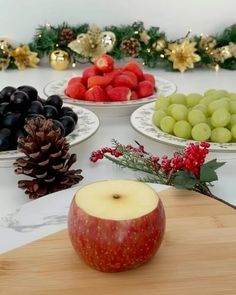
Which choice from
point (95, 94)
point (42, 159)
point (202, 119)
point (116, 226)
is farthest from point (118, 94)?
point (116, 226)

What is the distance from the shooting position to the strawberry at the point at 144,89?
1.06 m

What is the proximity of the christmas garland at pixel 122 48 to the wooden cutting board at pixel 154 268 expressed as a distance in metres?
0.94

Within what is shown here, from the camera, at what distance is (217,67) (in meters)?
1.47

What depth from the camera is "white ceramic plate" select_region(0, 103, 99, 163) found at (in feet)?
2.37

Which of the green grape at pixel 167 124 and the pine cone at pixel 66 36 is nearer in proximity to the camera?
the green grape at pixel 167 124

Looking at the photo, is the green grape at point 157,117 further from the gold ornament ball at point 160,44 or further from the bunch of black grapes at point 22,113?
the gold ornament ball at point 160,44

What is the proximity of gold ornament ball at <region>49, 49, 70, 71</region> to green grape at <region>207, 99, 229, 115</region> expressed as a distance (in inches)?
27.6

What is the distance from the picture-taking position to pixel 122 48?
56.9 inches

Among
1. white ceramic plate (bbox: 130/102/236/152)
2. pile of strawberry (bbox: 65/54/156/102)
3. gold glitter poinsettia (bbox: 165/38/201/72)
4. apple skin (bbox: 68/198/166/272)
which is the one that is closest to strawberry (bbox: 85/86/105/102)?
pile of strawberry (bbox: 65/54/156/102)

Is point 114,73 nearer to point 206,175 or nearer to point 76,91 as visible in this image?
point 76,91

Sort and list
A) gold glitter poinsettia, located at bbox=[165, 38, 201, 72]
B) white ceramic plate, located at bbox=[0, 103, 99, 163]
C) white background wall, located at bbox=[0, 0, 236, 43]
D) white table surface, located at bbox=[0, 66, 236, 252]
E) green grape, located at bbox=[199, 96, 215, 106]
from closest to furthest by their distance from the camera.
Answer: white table surface, located at bbox=[0, 66, 236, 252] < white ceramic plate, located at bbox=[0, 103, 99, 163] < green grape, located at bbox=[199, 96, 215, 106] < gold glitter poinsettia, located at bbox=[165, 38, 201, 72] < white background wall, located at bbox=[0, 0, 236, 43]

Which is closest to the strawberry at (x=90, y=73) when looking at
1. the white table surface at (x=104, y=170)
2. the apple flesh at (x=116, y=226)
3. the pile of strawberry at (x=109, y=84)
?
the pile of strawberry at (x=109, y=84)

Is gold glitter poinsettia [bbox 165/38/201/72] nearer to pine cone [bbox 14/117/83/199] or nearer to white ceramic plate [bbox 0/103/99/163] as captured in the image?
white ceramic plate [bbox 0/103/99/163]

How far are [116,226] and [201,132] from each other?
1.19 feet
